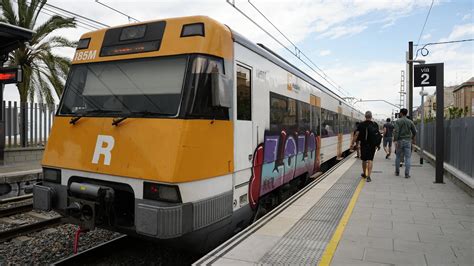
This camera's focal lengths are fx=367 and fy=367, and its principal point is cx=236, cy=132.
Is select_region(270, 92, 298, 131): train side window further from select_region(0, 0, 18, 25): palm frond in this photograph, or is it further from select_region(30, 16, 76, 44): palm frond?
select_region(0, 0, 18, 25): palm frond

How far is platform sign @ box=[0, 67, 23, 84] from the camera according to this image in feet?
33.8

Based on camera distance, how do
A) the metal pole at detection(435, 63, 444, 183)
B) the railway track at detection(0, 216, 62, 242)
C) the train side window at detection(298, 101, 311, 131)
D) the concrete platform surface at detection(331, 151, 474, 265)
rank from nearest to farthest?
the concrete platform surface at detection(331, 151, 474, 265) < the railway track at detection(0, 216, 62, 242) < the train side window at detection(298, 101, 311, 131) < the metal pole at detection(435, 63, 444, 183)

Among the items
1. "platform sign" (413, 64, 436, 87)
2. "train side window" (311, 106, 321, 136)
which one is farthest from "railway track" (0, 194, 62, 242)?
"platform sign" (413, 64, 436, 87)

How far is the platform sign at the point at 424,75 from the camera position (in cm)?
1019

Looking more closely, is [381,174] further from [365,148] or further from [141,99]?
[141,99]

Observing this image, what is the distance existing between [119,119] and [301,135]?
4.86m

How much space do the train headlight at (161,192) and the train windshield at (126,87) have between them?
2.70 ft

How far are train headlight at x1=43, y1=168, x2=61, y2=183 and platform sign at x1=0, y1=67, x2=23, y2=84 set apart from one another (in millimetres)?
6661

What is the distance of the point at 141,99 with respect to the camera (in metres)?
4.45

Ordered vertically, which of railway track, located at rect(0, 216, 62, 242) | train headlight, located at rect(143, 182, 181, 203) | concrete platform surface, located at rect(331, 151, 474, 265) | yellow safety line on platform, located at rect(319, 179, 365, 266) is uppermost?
train headlight, located at rect(143, 182, 181, 203)

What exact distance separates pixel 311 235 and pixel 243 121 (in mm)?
1781

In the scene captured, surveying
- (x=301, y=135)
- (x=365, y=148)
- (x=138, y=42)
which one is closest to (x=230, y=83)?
(x=138, y=42)

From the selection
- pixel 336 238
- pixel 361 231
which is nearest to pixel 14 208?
pixel 336 238

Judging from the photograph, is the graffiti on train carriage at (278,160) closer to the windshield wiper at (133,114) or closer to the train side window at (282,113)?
the train side window at (282,113)
